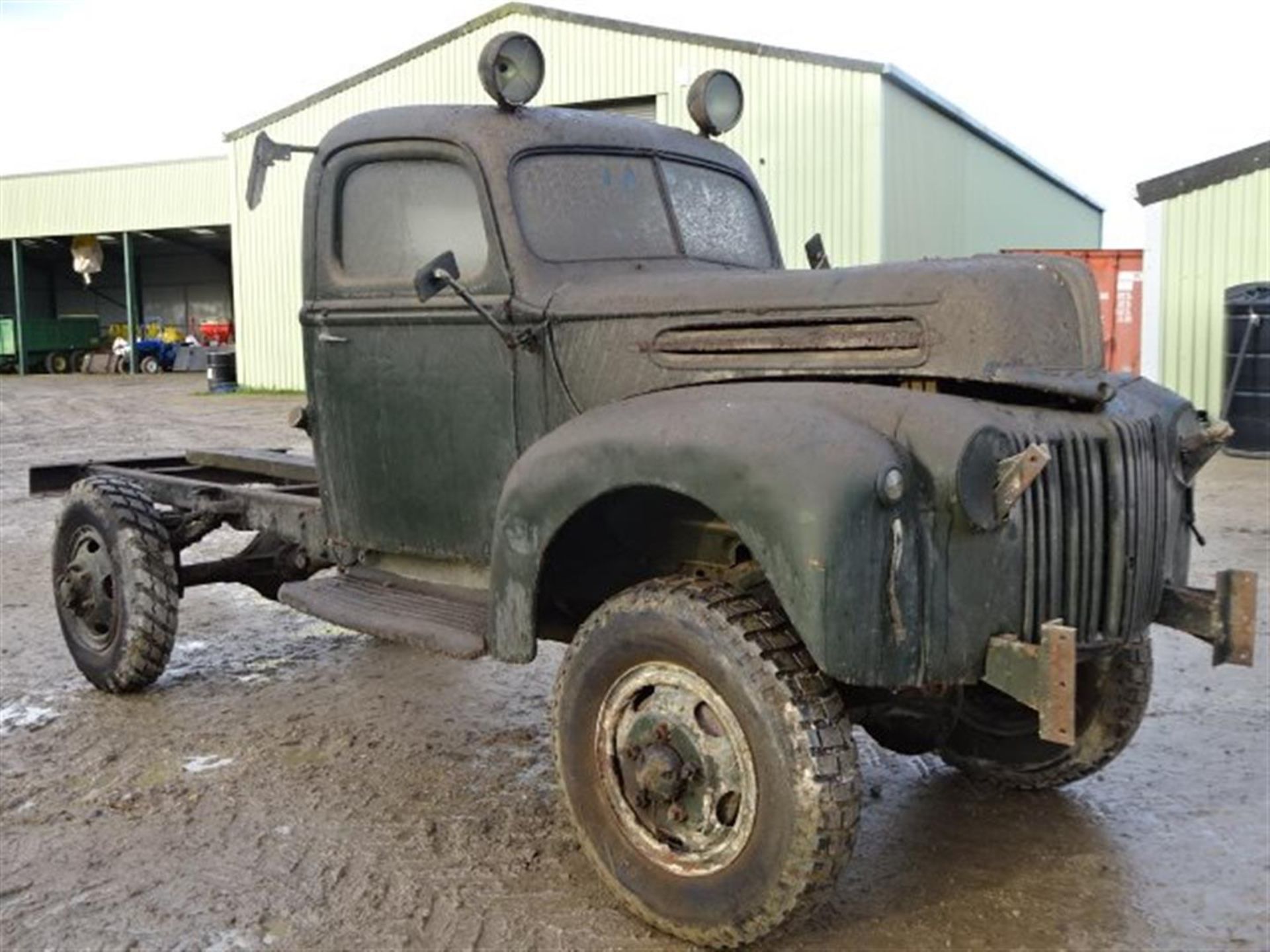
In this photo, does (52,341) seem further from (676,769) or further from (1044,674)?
(1044,674)

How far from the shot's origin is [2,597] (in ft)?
25.0

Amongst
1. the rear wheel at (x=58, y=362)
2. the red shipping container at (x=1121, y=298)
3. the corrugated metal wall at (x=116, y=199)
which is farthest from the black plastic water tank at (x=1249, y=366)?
the rear wheel at (x=58, y=362)

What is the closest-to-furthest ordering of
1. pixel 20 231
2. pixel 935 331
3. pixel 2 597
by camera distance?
pixel 935 331, pixel 2 597, pixel 20 231

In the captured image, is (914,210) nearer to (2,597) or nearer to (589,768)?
(2,597)

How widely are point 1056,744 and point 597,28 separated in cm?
1741

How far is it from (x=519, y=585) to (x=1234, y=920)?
1.99 m

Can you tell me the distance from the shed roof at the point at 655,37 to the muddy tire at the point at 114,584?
14400mm

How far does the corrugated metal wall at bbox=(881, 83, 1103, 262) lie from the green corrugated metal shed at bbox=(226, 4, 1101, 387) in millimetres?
39

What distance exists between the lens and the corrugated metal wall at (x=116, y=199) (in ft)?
113

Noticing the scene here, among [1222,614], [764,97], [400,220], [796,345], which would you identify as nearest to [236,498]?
[400,220]

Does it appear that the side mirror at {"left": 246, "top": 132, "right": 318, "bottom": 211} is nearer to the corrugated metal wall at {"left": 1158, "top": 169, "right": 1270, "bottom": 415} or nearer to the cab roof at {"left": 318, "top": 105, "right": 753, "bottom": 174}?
the cab roof at {"left": 318, "top": 105, "right": 753, "bottom": 174}

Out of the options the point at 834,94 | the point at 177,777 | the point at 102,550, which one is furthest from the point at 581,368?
the point at 834,94

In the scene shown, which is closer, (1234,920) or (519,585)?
(1234,920)

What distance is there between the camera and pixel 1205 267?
14.5 m
